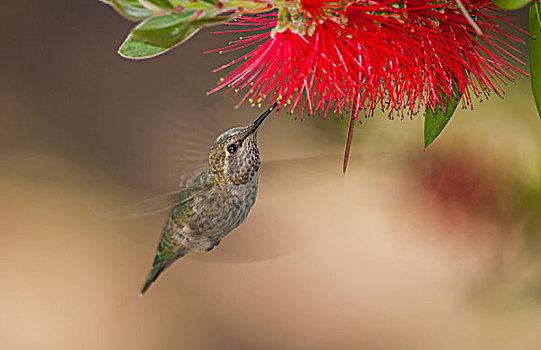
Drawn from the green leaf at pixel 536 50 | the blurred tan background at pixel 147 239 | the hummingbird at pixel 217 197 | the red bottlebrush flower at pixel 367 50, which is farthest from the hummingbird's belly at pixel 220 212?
the blurred tan background at pixel 147 239

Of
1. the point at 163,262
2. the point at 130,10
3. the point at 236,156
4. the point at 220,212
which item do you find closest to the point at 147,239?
the point at 163,262

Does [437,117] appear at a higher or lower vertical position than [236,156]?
higher

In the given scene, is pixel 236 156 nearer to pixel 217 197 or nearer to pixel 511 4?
pixel 217 197

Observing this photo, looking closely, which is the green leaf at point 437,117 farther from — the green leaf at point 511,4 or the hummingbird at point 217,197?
the hummingbird at point 217,197

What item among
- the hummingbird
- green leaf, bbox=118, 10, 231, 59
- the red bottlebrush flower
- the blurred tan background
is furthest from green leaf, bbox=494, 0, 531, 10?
the blurred tan background

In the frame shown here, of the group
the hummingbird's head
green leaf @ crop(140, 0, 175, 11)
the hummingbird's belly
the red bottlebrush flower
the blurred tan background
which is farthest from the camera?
the blurred tan background

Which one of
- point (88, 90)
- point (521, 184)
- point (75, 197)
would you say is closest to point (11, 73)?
point (88, 90)

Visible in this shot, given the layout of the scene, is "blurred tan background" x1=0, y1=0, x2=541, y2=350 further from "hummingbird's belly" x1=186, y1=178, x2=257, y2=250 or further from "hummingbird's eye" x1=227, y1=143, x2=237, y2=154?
"hummingbird's eye" x1=227, y1=143, x2=237, y2=154
